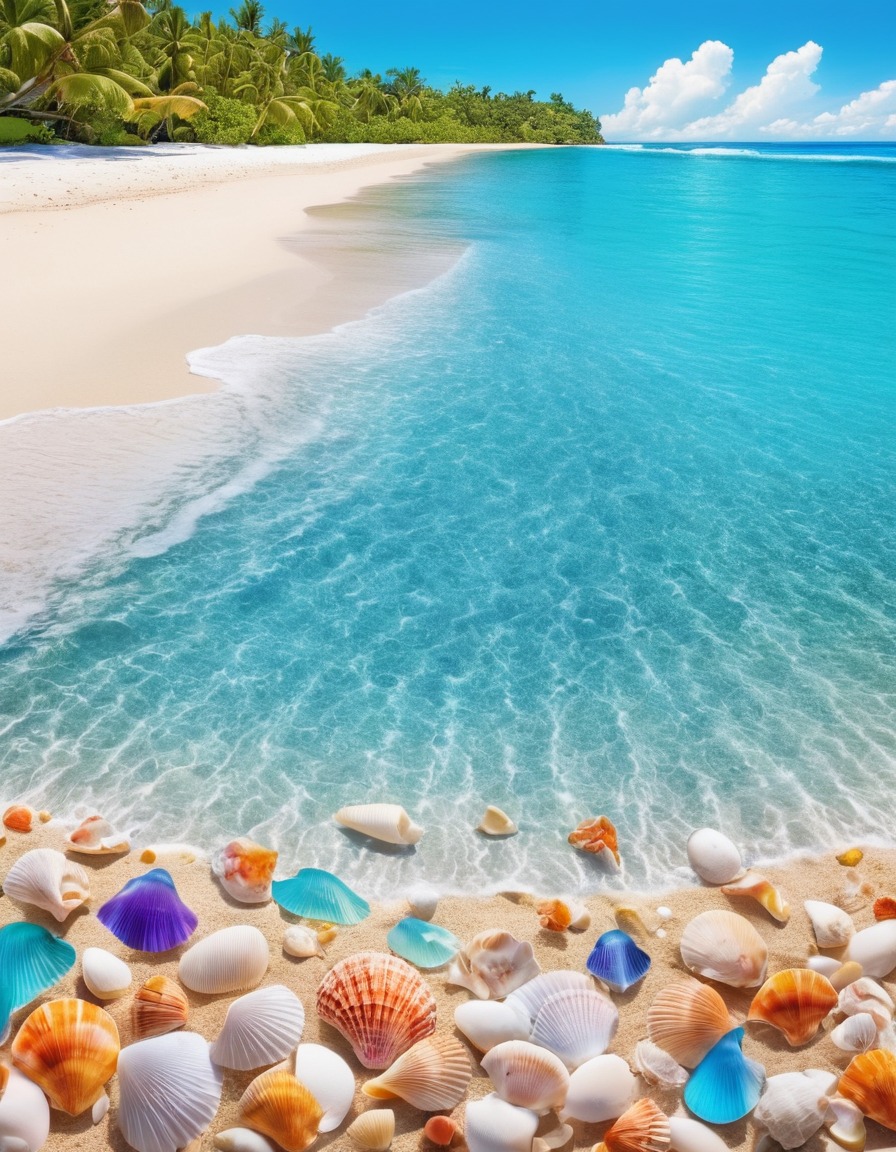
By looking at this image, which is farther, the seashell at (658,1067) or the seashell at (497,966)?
the seashell at (497,966)

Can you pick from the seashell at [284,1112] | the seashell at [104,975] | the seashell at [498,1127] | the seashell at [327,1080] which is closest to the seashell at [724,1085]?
the seashell at [498,1127]

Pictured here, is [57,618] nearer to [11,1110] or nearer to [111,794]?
[111,794]

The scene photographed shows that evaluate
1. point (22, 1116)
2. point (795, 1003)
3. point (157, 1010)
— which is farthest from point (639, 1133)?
point (22, 1116)

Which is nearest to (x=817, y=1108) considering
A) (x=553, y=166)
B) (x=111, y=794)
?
(x=111, y=794)

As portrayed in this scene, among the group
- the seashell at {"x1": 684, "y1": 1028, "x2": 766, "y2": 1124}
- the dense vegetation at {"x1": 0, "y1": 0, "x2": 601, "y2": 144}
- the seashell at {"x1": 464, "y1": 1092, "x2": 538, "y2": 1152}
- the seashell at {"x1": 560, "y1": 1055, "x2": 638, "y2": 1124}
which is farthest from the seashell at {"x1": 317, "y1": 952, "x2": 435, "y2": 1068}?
the dense vegetation at {"x1": 0, "y1": 0, "x2": 601, "y2": 144}

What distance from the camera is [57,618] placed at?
6199mm

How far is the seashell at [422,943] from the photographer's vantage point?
12.1ft

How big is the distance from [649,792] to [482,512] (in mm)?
4127

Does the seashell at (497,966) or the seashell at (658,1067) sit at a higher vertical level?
the seashell at (497,966)

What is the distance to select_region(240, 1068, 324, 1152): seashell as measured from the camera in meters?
2.84

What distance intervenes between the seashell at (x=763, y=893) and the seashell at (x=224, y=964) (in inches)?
95.8

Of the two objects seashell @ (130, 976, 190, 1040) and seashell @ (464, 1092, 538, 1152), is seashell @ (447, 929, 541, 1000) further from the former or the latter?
seashell @ (130, 976, 190, 1040)

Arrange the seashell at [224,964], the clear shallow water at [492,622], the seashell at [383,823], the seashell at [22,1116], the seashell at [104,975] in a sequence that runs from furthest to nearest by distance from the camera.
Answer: the clear shallow water at [492,622]
the seashell at [383,823]
the seashell at [224,964]
the seashell at [104,975]
the seashell at [22,1116]

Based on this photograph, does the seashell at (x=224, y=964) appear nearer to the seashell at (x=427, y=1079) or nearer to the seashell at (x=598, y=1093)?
the seashell at (x=427, y=1079)
